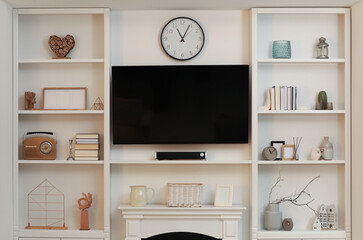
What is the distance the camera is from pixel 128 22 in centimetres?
483

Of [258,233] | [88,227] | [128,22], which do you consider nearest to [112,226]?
[88,227]

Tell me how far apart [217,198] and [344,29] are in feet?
6.16

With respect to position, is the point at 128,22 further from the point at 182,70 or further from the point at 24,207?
the point at 24,207

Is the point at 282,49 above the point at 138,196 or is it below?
above

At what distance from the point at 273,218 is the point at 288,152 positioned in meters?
0.59

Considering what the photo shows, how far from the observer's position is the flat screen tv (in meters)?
4.68

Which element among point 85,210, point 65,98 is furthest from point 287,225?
point 65,98

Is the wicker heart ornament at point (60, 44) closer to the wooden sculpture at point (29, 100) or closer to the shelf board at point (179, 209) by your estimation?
the wooden sculpture at point (29, 100)

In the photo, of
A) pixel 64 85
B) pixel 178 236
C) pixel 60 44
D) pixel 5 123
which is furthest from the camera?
pixel 64 85

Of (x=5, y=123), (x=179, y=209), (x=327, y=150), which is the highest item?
(x=5, y=123)

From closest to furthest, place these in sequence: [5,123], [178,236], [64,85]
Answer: [5,123] → [178,236] → [64,85]

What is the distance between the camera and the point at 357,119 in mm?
4547

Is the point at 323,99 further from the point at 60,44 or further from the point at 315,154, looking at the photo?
the point at 60,44

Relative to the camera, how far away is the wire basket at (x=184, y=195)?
461cm
